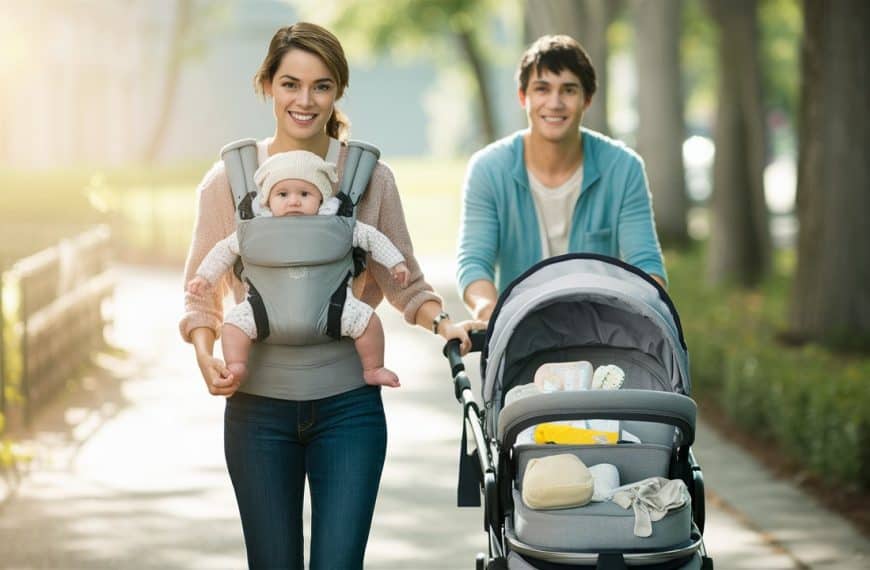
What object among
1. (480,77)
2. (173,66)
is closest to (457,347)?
(173,66)

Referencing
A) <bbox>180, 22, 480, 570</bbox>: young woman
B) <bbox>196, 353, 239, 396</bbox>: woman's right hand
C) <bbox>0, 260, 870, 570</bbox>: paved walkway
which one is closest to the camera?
<bbox>196, 353, 239, 396</bbox>: woman's right hand

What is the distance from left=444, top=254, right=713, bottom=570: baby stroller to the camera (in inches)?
157

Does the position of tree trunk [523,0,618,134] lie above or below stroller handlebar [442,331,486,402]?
above

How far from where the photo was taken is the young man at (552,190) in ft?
17.7

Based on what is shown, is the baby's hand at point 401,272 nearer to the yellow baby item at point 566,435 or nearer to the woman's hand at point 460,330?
the woman's hand at point 460,330

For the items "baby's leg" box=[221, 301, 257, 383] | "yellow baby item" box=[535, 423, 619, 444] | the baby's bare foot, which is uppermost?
"baby's leg" box=[221, 301, 257, 383]

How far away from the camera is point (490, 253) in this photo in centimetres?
552

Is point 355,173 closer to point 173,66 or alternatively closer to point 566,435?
point 566,435

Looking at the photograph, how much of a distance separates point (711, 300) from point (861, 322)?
10.3ft

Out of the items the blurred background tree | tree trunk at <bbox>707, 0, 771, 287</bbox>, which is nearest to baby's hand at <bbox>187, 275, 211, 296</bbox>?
tree trunk at <bbox>707, 0, 771, 287</bbox>

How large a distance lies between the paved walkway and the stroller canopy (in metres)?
2.32

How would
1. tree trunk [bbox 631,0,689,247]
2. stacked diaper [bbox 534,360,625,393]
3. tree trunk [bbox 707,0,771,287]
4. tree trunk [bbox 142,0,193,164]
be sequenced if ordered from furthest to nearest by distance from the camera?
tree trunk [bbox 142,0,193,164] → tree trunk [bbox 631,0,689,247] → tree trunk [bbox 707,0,771,287] → stacked diaper [bbox 534,360,625,393]

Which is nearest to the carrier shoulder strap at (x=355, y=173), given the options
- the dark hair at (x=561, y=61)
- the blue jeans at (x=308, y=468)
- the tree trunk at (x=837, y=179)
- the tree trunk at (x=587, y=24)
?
the blue jeans at (x=308, y=468)

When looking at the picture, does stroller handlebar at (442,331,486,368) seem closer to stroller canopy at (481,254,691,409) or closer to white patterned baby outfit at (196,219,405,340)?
stroller canopy at (481,254,691,409)
